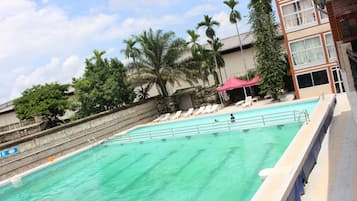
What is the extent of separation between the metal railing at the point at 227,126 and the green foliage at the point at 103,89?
258 inches

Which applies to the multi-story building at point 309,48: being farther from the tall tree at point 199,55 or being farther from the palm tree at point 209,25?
the tall tree at point 199,55

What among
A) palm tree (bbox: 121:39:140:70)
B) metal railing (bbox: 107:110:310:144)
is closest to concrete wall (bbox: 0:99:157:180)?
metal railing (bbox: 107:110:310:144)

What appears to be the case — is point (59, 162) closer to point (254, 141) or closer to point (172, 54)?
point (254, 141)

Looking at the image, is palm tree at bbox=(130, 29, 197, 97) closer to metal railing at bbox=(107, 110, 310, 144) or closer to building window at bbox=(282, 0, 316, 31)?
metal railing at bbox=(107, 110, 310, 144)

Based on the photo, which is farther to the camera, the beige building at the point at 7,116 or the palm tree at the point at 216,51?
the beige building at the point at 7,116

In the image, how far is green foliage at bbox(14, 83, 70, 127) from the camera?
26.6 m

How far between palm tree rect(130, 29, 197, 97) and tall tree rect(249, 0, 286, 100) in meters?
7.57

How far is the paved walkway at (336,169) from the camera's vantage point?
7.11m

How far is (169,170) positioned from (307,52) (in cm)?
1286

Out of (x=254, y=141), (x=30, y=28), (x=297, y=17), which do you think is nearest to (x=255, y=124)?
(x=254, y=141)

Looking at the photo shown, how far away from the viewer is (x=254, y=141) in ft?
50.1

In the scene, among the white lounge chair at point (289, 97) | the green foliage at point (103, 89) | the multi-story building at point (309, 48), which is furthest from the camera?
the green foliage at point (103, 89)

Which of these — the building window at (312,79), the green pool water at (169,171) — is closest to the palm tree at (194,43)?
the building window at (312,79)

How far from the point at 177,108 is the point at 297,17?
1420cm
